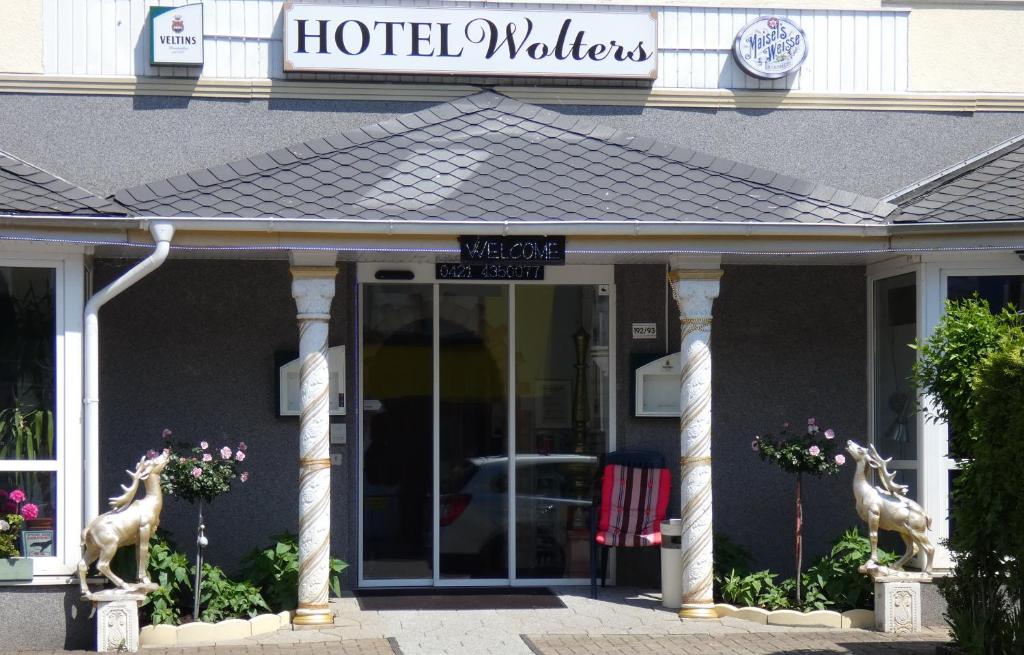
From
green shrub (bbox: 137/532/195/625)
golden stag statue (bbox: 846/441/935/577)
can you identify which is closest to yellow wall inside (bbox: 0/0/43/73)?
green shrub (bbox: 137/532/195/625)

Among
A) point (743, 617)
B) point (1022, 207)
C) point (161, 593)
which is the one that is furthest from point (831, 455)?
point (161, 593)

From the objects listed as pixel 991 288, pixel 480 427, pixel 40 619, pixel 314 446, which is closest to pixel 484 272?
pixel 480 427

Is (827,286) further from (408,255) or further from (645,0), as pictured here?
(408,255)

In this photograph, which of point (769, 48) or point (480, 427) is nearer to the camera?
point (480, 427)

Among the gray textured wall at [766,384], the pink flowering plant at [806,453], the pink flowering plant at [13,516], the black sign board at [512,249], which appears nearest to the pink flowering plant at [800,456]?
the pink flowering plant at [806,453]

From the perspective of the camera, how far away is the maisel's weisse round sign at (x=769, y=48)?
1127cm

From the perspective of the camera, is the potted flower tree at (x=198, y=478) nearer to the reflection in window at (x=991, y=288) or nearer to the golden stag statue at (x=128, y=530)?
the golden stag statue at (x=128, y=530)

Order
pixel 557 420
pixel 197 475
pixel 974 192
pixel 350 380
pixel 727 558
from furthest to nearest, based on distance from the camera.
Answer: pixel 557 420
pixel 350 380
pixel 727 558
pixel 974 192
pixel 197 475

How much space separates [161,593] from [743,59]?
245 inches

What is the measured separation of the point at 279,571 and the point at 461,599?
5.04 feet

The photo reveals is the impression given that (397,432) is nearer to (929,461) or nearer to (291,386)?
(291,386)

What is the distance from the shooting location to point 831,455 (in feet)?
32.9

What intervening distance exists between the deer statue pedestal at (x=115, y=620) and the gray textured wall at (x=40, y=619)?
21 centimetres

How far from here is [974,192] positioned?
10.1m
